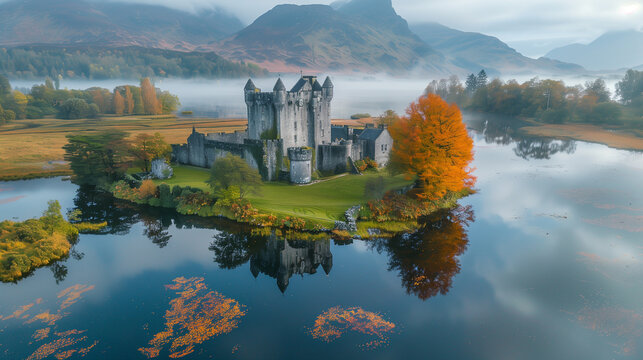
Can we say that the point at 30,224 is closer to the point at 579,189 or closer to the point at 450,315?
the point at 450,315

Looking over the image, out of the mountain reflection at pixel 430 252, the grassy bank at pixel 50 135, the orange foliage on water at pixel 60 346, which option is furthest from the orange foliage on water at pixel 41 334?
the grassy bank at pixel 50 135

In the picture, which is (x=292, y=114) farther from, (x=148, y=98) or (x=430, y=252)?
(x=148, y=98)

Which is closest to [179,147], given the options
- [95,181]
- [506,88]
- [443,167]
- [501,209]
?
[95,181]

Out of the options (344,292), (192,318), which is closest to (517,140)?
(344,292)

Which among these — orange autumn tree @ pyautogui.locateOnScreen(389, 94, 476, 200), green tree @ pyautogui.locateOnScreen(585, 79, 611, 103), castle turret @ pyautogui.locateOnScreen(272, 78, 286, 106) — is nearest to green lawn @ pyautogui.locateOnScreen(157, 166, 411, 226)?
orange autumn tree @ pyautogui.locateOnScreen(389, 94, 476, 200)

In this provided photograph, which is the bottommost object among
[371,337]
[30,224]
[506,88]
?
[371,337]
